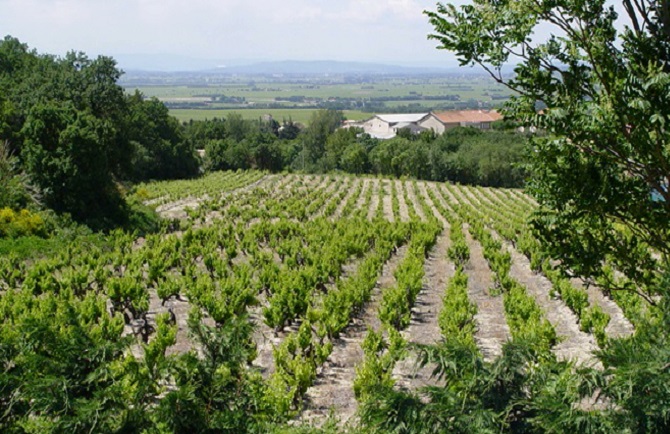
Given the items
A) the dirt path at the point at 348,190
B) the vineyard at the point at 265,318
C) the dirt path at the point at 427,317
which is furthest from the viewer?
the dirt path at the point at 348,190

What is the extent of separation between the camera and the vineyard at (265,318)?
6.34 metres

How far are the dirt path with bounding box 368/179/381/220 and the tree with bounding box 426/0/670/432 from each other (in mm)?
26540

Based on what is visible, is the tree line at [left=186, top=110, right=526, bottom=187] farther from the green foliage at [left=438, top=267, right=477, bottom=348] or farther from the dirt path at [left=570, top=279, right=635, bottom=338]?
the green foliage at [left=438, top=267, right=477, bottom=348]

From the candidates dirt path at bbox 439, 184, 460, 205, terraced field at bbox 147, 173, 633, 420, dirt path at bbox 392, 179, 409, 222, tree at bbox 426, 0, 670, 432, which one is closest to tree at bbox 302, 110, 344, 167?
dirt path at bbox 392, 179, 409, 222

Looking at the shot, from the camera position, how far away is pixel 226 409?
645 centimetres

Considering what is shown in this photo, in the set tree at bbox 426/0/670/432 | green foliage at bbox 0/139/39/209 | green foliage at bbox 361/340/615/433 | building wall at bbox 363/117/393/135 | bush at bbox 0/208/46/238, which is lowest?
building wall at bbox 363/117/393/135

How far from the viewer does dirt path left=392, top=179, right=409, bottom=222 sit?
35.5 m

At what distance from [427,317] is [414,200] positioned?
28806mm

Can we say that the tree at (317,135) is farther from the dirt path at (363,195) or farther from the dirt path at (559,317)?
the dirt path at (559,317)

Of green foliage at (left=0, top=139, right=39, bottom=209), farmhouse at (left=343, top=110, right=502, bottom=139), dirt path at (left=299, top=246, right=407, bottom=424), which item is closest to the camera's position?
dirt path at (left=299, top=246, right=407, bottom=424)

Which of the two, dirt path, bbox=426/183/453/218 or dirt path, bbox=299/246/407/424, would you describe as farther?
dirt path, bbox=426/183/453/218

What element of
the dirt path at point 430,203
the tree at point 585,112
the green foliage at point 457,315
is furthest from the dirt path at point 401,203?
the tree at point 585,112

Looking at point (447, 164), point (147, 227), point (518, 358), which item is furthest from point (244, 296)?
point (447, 164)

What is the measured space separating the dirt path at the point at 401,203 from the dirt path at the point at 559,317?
12009mm
